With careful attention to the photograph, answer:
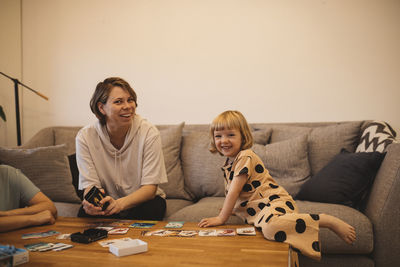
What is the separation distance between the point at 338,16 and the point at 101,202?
2382mm

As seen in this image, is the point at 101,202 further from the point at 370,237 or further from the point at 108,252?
the point at 370,237

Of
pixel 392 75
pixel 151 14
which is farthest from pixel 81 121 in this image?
pixel 392 75

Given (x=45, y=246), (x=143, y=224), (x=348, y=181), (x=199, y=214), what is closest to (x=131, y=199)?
(x=143, y=224)

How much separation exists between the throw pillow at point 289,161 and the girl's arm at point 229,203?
777 millimetres

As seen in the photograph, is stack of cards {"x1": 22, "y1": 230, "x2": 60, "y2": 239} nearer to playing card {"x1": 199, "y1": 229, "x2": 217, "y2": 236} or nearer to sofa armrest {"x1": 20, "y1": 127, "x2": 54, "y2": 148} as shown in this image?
playing card {"x1": 199, "y1": 229, "x2": 217, "y2": 236}

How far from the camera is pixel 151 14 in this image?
3.20m

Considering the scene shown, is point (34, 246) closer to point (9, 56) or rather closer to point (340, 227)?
point (340, 227)

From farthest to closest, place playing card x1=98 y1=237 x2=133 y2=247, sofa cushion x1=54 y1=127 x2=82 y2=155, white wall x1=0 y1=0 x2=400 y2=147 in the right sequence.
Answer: sofa cushion x1=54 y1=127 x2=82 y2=155 < white wall x1=0 y1=0 x2=400 y2=147 < playing card x1=98 y1=237 x2=133 y2=247

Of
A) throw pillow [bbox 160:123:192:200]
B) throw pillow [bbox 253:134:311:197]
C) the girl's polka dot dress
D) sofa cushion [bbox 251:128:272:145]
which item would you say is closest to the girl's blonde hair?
the girl's polka dot dress

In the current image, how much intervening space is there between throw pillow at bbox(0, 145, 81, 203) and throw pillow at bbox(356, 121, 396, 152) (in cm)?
199

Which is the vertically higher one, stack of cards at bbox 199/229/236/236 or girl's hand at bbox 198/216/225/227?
stack of cards at bbox 199/229/236/236

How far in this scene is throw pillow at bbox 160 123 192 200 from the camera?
2.54 m

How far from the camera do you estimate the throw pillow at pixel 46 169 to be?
2273mm

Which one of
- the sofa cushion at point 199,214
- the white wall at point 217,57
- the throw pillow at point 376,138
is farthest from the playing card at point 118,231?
the white wall at point 217,57
